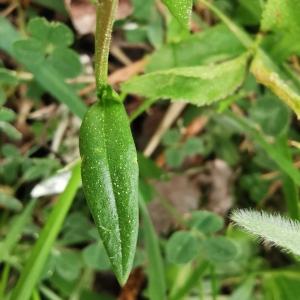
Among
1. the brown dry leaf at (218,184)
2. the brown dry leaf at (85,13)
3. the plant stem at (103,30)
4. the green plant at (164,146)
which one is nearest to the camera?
the plant stem at (103,30)

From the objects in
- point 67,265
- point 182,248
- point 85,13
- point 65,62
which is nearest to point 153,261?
point 182,248

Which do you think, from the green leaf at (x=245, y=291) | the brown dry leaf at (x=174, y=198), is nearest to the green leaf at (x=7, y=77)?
the brown dry leaf at (x=174, y=198)

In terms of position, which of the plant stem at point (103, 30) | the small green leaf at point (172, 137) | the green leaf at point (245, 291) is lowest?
the green leaf at point (245, 291)

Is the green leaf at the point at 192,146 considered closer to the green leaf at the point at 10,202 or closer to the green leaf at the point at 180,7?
the green leaf at the point at 10,202

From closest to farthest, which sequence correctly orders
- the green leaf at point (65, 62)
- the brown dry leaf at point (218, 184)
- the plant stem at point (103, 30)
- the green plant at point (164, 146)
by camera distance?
1. the plant stem at point (103, 30)
2. the green plant at point (164, 146)
3. the green leaf at point (65, 62)
4. the brown dry leaf at point (218, 184)

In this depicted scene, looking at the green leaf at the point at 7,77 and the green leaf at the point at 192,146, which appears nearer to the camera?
the green leaf at the point at 7,77

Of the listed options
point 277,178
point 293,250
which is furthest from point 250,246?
point 293,250

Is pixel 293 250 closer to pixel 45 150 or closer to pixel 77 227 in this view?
pixel 77 227
